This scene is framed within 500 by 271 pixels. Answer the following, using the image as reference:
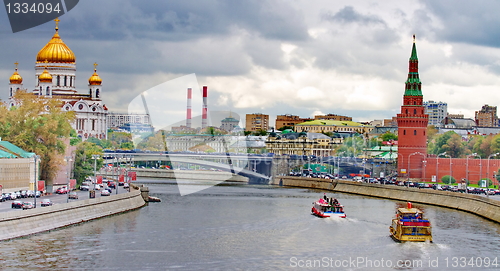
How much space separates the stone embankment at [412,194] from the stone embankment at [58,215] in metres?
26.7

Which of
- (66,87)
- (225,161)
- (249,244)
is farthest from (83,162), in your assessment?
(66,87)

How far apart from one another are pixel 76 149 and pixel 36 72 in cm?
7845

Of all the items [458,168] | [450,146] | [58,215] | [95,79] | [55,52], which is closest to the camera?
[58,215]

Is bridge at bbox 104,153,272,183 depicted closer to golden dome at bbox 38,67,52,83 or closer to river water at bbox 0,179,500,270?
golden dome at bbox 38,67,52,83

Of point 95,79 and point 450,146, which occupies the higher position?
point 95,79

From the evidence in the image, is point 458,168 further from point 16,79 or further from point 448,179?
point 16,79

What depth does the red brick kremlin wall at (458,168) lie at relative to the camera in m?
106

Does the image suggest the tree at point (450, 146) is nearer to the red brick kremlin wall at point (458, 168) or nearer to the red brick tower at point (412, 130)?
the red brick tower at point (412, 130)

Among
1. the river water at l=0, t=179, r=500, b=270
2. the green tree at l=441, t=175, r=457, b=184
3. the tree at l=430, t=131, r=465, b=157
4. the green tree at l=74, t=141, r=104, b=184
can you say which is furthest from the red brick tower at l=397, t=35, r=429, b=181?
the river water at l=0, t=179, r=500, b=270

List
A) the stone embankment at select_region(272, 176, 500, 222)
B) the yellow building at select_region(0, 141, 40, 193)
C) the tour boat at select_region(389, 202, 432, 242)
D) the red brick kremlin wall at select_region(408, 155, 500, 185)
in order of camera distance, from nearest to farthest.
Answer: the tour boat at select_region(389, 202, 432, 242) → the stone embankment at select_region(272, 176, 500, 222) → the yellow building at select_region(0, 141, 40, 193) → the red brick kremlin wall at select_region(408, 155, 500, 185)

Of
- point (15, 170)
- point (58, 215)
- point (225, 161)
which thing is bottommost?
point (58, 215)

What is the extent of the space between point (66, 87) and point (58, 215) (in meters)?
120

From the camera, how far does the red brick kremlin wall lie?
106 meters

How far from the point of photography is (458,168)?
365 feet
